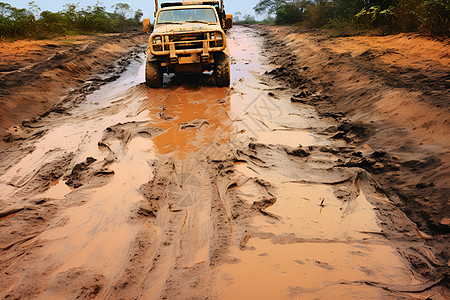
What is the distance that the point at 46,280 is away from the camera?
2.38 metres

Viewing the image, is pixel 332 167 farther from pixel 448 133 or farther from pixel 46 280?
pixel 46 280

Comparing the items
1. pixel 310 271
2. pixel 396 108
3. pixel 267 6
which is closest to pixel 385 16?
pixel 396 108

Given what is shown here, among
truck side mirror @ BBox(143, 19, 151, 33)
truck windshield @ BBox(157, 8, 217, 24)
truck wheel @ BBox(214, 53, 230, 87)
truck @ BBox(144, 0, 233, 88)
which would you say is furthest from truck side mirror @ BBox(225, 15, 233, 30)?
truck side mirror @ BBox(143, 19, 151, 33)

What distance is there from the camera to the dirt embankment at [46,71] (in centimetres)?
666

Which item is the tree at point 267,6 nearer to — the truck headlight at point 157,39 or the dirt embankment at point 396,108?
the dirt embankment at point 396,108

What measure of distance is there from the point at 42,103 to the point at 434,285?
25.8 ft

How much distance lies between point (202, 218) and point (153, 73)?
5.66 m

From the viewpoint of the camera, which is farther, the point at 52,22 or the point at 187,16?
the point at 52,22

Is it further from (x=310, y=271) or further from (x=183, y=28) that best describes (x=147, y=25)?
(x=310, y=271)

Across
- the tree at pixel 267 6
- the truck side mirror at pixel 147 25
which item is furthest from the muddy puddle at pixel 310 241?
the tree at pixel 267 6

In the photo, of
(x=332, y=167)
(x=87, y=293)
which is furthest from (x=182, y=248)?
(x=332, y=167)

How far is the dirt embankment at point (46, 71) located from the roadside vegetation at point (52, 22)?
89cm

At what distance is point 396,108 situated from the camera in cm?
527

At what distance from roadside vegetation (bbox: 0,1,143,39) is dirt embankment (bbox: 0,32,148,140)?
2.93 ft
